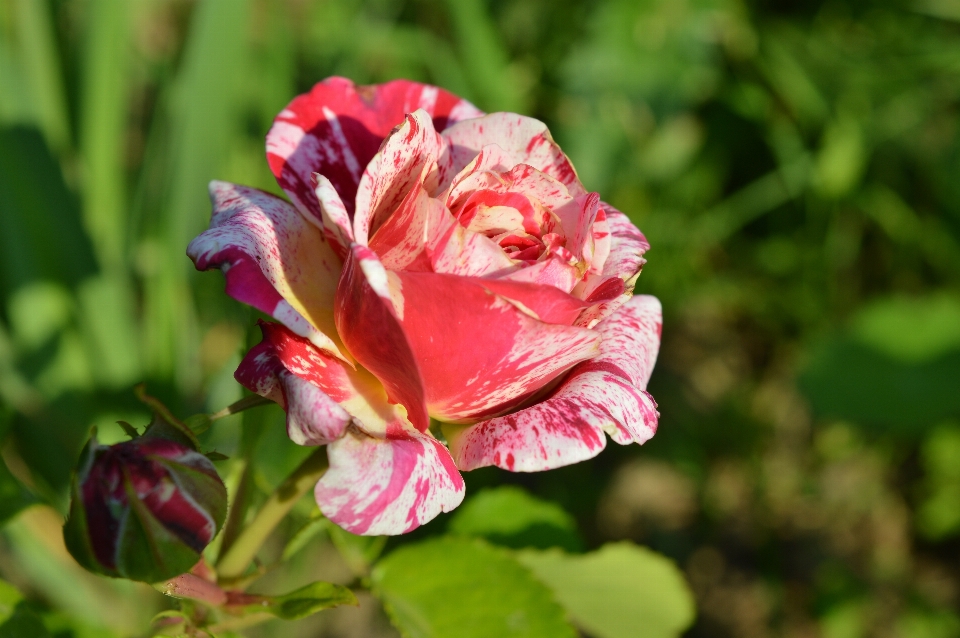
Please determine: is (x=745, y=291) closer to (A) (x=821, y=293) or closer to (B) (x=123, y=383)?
(A) (x=821, y=293)

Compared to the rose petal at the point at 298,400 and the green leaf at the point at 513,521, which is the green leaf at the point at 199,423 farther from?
the green leaf at the point at 513,521

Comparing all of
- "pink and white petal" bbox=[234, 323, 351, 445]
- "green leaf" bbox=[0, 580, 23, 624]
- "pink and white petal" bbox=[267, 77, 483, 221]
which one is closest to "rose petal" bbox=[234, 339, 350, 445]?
"pink and white petal" bbox=[234, 323, 351, 445]

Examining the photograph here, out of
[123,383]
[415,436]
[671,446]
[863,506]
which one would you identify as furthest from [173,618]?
[863,506]

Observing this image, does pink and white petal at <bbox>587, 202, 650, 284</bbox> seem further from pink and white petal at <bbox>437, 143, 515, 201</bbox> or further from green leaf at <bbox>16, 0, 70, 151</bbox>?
green leaf at <bbox>16, 0, 70, 151</bbox>

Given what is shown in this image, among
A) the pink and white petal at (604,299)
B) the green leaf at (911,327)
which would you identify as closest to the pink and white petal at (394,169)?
the pink and white petal at (604,299)

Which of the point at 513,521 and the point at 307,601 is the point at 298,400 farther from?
the point at 513,521

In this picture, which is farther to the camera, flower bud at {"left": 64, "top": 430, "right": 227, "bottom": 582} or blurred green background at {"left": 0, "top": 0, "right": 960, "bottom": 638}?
blurred green background at {"left": 0, "top": 0, "right": 960, "bottom": 638}
